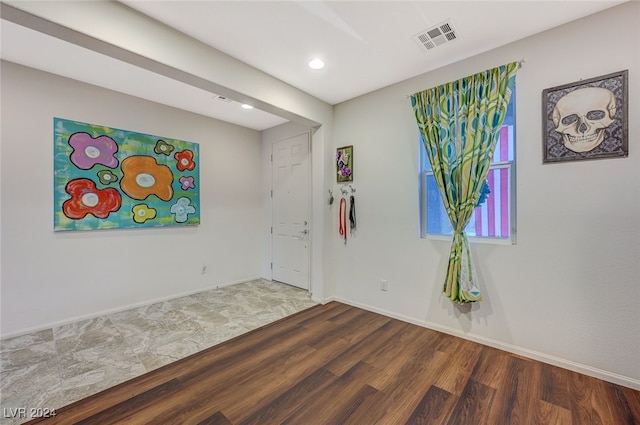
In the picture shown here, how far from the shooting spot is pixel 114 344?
2459 mm

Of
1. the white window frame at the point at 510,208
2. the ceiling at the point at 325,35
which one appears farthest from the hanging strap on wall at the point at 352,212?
the ceiling at the point at 325,35

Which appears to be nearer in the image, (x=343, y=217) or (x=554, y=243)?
(x=554, y=243)

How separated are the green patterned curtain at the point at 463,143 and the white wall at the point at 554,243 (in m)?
0.15

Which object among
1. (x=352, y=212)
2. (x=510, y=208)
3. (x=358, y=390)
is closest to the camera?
(x=358, y=390)

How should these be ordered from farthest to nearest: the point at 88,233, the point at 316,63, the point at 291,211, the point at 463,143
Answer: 1. the point at 291,211
2. the point at 88,233
3. the point at 316,63
4. the point at 463,143

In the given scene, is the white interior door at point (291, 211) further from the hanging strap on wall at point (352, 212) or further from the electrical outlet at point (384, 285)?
the electrical outlet at point (384, 285)

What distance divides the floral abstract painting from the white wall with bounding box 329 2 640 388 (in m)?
2.94

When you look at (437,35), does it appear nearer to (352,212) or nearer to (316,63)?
(316,63)

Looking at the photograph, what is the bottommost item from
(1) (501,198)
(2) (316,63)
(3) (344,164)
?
(1) (501,198)

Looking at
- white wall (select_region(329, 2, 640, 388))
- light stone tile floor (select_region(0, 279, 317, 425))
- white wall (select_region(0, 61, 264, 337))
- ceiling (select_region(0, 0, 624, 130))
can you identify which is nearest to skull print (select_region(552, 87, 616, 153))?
white wall (select_region(329, 2, 640, 388))

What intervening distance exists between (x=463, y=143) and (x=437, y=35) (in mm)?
935

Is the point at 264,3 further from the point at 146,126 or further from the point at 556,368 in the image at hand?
the point at 556,368

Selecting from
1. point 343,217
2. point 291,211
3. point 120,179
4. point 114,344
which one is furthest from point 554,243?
point 120,179

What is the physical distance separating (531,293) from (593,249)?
0.54 m
